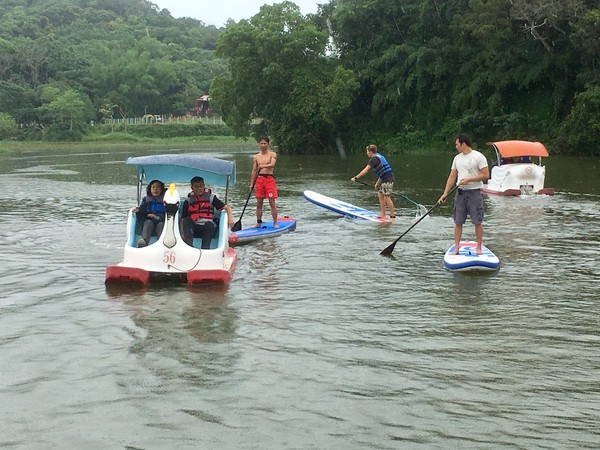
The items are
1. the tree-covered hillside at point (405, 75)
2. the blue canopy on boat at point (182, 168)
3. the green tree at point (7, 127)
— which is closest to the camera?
the blue canopy on boat at point (182, 168)

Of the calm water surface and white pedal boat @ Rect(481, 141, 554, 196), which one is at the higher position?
white pedal boat @ Rect(481, 141, 554, 196)

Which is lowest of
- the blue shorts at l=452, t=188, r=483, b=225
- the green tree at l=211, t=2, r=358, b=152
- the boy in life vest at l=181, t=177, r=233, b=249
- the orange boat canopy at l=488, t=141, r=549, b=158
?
the boy in life vest at l=181, t=177, r=233, b=249

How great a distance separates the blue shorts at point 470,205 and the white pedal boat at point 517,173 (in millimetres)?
11448

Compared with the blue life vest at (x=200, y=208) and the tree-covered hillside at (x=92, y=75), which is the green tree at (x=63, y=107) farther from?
the blue life vest at (x=200, y=208)

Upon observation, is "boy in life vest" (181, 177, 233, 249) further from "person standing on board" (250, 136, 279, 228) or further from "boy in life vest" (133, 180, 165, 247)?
"person standing on board" (250, 136, 279, 228)

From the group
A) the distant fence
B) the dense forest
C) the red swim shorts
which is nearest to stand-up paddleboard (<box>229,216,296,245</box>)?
the red swim shorts

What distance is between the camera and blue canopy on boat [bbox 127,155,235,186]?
1144cm

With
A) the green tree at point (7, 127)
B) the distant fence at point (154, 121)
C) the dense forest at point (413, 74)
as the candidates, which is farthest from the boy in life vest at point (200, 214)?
the distant fence at point (154, 121)

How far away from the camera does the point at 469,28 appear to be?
45.3 meters

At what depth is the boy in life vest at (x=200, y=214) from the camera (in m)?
10.9

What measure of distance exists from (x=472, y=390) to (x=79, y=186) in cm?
2306

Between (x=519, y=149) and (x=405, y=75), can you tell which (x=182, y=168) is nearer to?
(x=519, y=149)

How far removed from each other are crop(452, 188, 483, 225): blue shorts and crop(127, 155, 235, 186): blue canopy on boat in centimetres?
317

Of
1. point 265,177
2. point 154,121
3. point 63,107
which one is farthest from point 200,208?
point 154,121
